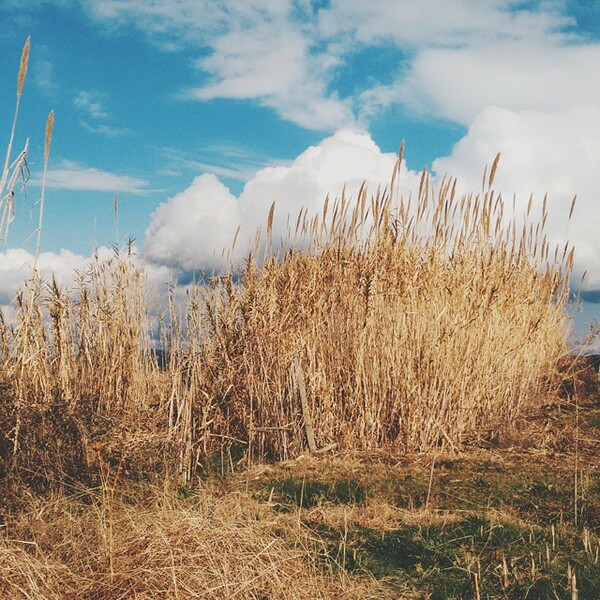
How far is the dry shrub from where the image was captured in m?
2.41

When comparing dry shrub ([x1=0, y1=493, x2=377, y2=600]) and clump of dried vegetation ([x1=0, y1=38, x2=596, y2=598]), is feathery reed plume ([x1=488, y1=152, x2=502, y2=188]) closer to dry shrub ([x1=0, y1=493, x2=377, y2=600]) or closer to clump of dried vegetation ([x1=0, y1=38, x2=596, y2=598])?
clump of dried vegetation ([x1=0, y1=38, x2=596, y2=598])

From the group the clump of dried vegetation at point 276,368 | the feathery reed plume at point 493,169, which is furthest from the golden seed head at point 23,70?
the feathery reed plume at point 493,169

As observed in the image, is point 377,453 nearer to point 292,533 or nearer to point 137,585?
point 292,533

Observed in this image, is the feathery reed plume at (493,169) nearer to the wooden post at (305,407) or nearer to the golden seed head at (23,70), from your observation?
the wooden post at (305,407)

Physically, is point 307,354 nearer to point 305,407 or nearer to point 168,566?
→ point 305,407

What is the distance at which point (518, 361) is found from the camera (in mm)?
6895

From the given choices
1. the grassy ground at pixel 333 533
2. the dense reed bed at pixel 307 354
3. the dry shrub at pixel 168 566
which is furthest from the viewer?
the dense reed bed at pixel 307 354

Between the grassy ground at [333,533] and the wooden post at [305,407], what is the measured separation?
0.52ft

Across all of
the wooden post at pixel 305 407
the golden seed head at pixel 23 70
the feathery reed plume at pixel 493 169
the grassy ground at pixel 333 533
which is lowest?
the grassy ground at pixel 333 533

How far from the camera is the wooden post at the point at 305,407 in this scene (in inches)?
211

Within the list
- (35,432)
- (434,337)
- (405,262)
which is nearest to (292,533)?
(35,432)

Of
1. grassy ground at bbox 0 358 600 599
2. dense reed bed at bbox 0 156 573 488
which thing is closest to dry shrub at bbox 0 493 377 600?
grassy ground at bbox 0 358 600 599

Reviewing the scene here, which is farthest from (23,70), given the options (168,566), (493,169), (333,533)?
(493,169)

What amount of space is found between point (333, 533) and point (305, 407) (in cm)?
183
